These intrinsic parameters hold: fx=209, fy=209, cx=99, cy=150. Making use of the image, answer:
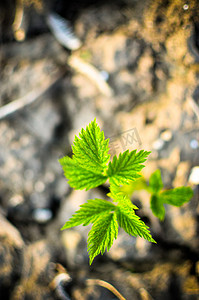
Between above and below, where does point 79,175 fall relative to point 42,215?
above

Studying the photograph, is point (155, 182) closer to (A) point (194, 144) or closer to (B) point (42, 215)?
(A) point (194, 144)

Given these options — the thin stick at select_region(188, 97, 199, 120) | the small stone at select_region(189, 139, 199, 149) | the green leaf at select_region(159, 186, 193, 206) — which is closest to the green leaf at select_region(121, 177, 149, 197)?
the green leaf at select_region(159, 186, 193, 206)

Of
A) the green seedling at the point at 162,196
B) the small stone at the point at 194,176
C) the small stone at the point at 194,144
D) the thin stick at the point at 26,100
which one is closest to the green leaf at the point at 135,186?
the green seedling at the point at 162,196

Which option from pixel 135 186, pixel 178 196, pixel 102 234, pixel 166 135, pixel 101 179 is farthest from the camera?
pixel 166 135

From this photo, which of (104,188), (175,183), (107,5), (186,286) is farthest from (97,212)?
(107,5)

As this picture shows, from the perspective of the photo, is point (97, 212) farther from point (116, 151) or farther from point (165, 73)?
point (165, 73)

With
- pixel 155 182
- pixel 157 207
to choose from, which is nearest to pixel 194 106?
pixel 155 182
